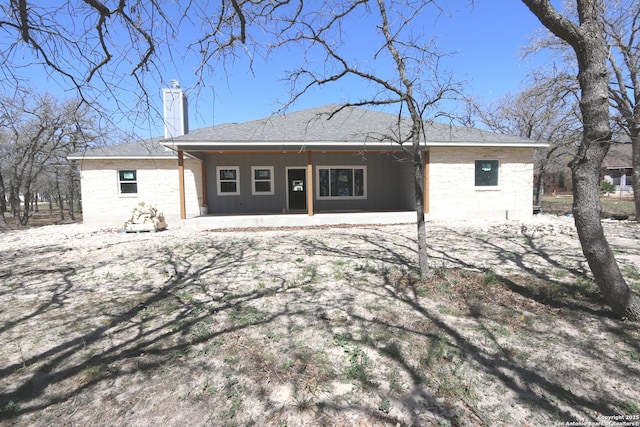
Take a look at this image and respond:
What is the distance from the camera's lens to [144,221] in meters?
11.2

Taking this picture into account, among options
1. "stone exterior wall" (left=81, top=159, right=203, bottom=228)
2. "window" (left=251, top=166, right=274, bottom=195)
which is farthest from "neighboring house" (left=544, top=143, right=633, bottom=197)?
"stone exterior wall" (left=81, top=159, right=203, bottom=228)

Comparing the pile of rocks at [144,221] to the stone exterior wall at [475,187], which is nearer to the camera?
the pile of rocks at [144,221]

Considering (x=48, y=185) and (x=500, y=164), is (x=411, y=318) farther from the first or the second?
(x=48, y=185)

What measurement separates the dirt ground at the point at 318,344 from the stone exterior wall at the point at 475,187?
21.5ft

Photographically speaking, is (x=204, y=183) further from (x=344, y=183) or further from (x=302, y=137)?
(x=344, y=183)

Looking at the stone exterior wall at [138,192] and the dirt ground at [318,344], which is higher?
the stone exterior wall at [138,192]

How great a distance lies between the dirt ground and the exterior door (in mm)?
8119

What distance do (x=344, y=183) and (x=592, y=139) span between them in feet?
36.5

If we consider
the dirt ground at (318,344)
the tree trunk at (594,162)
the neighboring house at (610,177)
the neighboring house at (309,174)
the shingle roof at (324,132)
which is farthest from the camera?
the neighboring house at (610,177)

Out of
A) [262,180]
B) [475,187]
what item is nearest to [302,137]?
[262,180]

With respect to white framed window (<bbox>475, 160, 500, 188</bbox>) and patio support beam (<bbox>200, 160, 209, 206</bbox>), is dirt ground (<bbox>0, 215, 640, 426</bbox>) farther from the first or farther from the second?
patio support beam (<bbox>200, 160, 209, 206</bbox>)

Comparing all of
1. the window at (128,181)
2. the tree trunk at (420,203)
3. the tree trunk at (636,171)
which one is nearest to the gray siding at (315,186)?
the window at (128,181)

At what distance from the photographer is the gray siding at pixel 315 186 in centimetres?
1379

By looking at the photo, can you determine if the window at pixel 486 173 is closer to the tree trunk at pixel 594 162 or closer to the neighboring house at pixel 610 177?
the tree trunk at pixel 594 162
